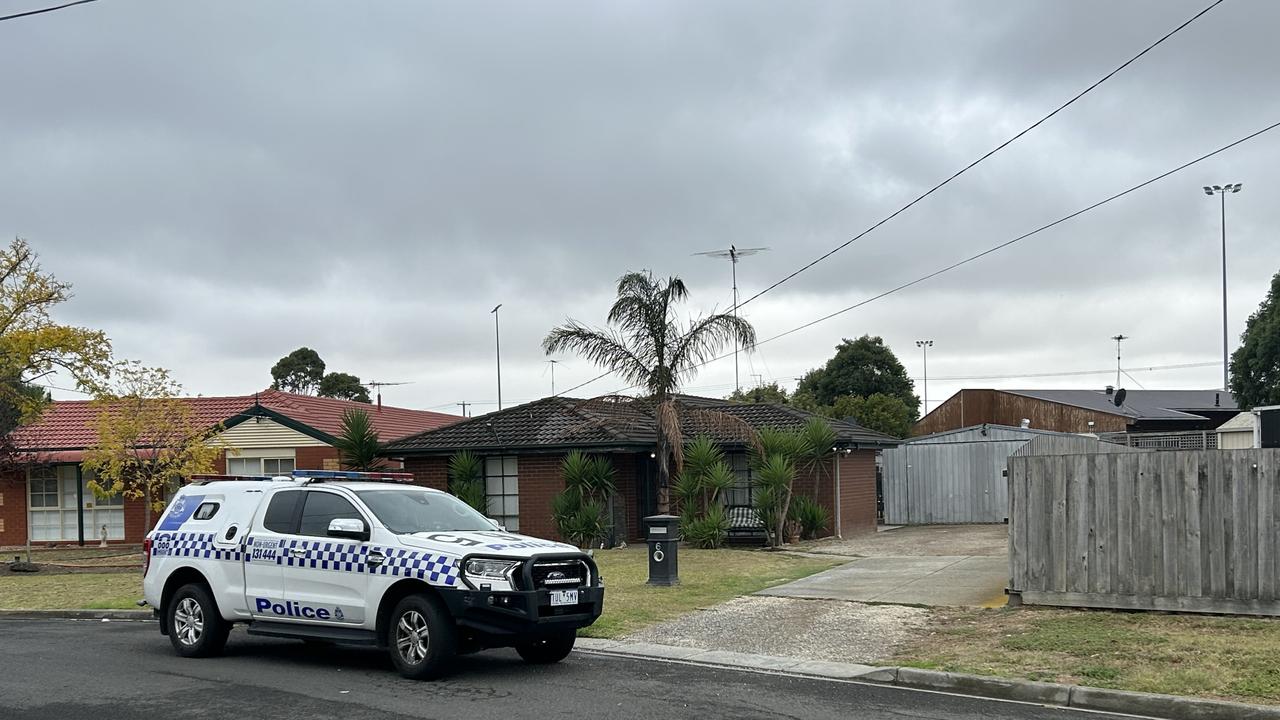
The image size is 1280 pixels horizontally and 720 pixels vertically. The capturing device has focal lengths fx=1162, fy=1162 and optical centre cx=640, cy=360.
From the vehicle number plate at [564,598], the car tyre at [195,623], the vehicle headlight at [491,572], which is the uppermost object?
the vehicle headlight at [491,572]

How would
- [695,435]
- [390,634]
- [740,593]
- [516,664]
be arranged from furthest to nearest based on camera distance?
[695,435] → [740,593] → [516,664] → [390,634]

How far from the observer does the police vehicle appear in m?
9.59

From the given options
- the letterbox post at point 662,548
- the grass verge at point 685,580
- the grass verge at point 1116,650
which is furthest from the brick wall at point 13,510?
the grass verge at point 1116,650

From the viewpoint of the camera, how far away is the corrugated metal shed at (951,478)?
99.6 feet

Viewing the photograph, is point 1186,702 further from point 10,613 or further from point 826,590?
point 10,613

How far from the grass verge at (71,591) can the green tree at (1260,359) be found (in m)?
43.6

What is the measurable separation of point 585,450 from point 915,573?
910cm

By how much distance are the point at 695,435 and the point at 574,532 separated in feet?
11.4

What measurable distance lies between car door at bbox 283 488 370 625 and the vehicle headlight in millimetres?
1028

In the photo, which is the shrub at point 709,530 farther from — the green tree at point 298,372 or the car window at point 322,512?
the green tree at point 298,372

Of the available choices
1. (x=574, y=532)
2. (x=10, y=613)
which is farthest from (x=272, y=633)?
(x=574, y=532)

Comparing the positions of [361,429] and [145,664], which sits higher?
[361,429]

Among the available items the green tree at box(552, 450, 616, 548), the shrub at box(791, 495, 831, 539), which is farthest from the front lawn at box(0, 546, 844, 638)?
the shrub at box(791, 495, 831, 539)

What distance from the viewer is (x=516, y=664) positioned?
10.5 meters
